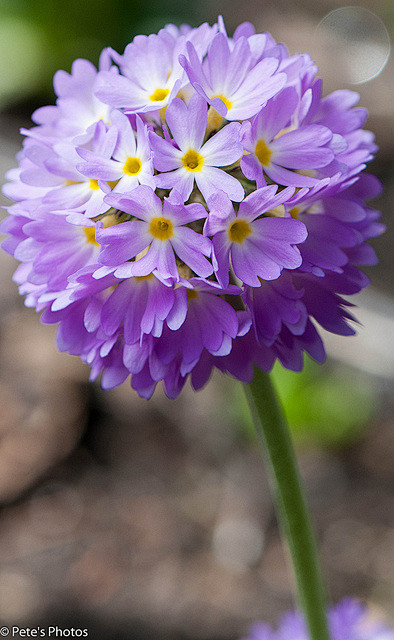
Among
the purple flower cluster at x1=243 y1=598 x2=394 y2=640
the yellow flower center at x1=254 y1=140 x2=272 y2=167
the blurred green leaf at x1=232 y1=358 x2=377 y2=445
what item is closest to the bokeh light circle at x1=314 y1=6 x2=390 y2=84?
the blurred green leaf at x1=232 y1=358 x2=377 y2=445

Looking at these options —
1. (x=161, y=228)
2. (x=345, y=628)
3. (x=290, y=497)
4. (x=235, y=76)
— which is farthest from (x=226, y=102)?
(x=345, y=628)

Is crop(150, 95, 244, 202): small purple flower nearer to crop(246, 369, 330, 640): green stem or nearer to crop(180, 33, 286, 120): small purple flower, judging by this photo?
crop(180, 33, 286, 120): small purple flower

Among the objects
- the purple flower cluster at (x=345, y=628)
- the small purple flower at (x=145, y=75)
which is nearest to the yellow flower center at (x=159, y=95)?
the small purple flower at (x=145, y=75)

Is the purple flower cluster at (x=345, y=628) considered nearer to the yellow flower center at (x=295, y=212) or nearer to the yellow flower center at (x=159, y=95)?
the yellow flower center at (x=295, y=212)

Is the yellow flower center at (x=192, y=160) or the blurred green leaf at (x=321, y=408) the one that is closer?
the yellow flower center at (x=192, y=160)

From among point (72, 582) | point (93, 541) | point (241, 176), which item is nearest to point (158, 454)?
point (93, 541)

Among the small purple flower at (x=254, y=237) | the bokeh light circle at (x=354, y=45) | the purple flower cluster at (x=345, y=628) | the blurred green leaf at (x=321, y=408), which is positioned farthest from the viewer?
the bokeh light circle at (x=354, y=45)

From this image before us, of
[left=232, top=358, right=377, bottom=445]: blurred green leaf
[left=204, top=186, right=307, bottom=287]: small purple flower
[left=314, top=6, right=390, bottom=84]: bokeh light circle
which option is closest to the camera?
[left=204, top=186, right=307, bottom=287]: small purple flower

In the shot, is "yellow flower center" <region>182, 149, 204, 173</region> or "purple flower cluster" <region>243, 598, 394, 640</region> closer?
"yellow flower center" <region>182, 149, 204, 173</region>
